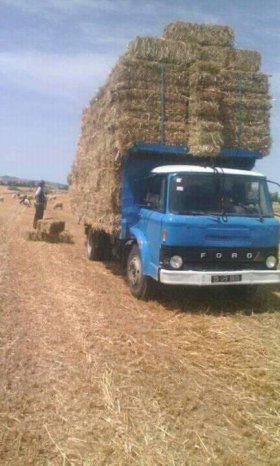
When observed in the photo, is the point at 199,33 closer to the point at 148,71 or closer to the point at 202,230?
the point at 148,71

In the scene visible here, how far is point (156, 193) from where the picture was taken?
8.55m

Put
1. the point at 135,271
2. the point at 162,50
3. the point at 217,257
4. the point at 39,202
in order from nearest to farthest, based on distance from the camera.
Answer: the point at 217,257, the point at 135,271, the point at 162,50, the point at 39,202

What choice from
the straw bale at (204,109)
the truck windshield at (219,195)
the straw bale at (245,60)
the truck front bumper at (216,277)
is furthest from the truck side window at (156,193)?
the straw bale at (245,60)

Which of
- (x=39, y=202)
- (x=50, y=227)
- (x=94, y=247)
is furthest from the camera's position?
(x=39, y=202)

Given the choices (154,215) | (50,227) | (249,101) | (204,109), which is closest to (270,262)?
(154,215)

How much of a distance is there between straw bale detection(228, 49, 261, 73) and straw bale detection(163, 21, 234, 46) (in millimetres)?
327

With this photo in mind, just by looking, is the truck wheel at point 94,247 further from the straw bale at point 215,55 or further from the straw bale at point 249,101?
the straw bale at point 215,55

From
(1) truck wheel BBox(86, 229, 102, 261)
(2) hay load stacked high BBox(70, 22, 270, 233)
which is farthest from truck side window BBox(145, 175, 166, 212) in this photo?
(1) truck wheel BBox(86, 229, 102, 261)

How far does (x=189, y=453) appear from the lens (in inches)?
149

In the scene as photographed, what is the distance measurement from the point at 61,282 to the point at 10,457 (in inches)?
239

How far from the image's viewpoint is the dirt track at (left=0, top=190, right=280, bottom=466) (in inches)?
151

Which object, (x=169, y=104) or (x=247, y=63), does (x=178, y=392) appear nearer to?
(x=169, y=104)

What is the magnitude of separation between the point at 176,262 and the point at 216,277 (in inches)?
26.6

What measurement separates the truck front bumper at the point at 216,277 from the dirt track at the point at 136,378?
543mm
